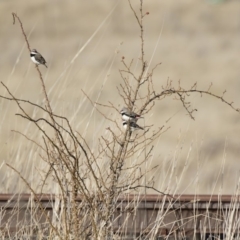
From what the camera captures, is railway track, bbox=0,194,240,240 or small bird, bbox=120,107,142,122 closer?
small bird, bbox=120,107,142,122

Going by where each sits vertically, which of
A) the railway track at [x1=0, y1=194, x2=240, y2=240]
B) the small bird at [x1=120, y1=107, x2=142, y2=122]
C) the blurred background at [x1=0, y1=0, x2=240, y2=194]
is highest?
the blurred background at [x1=0, y1=0, x2=240, y2=194]

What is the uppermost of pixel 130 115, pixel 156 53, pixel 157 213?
pixel 156 53

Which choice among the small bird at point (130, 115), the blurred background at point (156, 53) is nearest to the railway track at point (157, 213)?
the small bird at point (130, 115)

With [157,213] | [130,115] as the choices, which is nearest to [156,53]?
[157,213]

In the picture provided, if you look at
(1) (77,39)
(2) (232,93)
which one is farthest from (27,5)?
(2) (232,93)

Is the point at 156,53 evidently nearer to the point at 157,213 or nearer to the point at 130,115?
the point at 157,213

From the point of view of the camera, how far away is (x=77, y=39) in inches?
1009

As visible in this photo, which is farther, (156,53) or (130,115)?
(156,53)

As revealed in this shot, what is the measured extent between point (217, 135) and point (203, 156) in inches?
79.3

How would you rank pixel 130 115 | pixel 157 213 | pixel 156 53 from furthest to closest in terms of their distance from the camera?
pixel 156 53, pixel 157 213, pixel 130 115

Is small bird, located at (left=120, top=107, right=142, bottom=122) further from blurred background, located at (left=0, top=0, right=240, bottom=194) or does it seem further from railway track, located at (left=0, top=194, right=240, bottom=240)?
blurred background, located at (left=0, top=0, right=240, bottom=194)

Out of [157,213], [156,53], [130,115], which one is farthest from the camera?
[156,53]

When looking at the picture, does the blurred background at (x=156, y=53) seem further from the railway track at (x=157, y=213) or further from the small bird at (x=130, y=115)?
the small bird at (x=130, y=115)

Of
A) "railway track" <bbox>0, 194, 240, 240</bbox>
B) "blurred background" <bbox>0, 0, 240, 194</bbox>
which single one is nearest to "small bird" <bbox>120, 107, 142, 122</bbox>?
"railway track" <bbox>0, 194, 240, 240</bbox>
